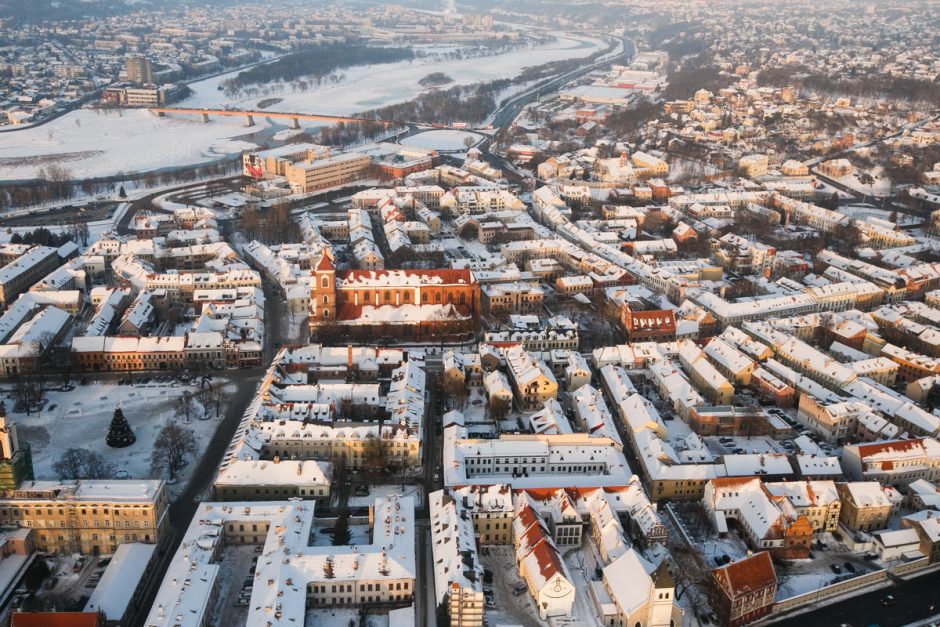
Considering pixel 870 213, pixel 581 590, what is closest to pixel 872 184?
pixel 870 213

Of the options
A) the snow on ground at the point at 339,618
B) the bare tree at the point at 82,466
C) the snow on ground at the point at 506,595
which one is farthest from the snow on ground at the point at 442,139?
the snow on ground at the point at 339,618

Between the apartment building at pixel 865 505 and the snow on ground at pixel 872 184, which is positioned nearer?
the apartment building at pixel 865 505

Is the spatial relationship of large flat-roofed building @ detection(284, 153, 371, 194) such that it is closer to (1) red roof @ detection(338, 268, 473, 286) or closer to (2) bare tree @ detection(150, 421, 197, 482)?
(1) red roof @ detection(338, 268, 473, 286)

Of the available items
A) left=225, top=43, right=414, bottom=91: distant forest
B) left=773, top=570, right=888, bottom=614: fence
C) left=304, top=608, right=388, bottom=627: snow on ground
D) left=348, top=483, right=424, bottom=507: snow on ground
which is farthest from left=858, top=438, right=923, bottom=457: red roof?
left=225, top=43, right=414, bottom=91: distant forest

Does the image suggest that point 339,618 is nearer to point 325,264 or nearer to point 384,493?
point 384,493

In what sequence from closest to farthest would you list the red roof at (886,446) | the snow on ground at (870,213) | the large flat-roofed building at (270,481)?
the large flat-roofed building at (270,481), the red roof at (886,446), the snow on ground at (870,213)

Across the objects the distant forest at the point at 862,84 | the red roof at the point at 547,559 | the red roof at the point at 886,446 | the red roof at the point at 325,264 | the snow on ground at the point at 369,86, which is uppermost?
the red roof at the point at 325,264

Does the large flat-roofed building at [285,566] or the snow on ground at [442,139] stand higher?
the large flat-roofed building at [285,566]

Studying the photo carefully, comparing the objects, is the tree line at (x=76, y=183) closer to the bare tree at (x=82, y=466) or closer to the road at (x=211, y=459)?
the road at (x=211, y=459)
